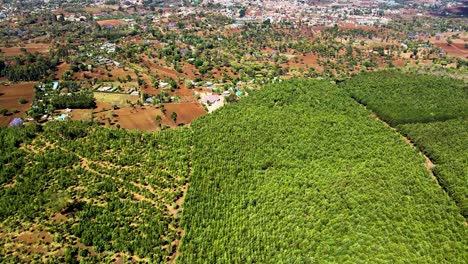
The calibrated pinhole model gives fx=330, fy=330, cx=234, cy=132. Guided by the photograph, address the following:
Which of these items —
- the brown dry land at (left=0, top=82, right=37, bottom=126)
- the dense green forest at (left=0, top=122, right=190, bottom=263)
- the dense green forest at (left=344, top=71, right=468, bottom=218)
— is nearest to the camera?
the dense green forest at (left=0, top=122, right=190, bottom=263)

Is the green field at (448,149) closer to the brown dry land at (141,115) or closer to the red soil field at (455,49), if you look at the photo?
the brown dry land at (141,115)

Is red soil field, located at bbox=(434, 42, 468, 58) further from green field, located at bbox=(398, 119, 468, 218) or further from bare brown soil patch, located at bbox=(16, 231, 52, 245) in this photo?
bare brown soil patch, located at bbox=(16, 231, 52, 245)

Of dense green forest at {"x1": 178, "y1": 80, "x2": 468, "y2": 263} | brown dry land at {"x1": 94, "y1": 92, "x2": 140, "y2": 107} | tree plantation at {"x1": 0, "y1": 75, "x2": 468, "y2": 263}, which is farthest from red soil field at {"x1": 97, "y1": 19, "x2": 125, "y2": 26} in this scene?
dense green forest at {"x1": 178, "y1": 80, "x2": 468, "y2": 263}

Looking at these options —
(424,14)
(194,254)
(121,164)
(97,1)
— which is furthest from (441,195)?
(97,1)

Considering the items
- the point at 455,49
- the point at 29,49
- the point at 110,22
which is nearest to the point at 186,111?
the point at 29,49

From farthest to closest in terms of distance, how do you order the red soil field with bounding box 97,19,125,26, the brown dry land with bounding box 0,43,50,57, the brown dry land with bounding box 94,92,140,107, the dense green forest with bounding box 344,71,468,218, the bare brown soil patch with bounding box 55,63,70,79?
the red soil field with bounding box 97,19,125,26
the brown dry land with bounding box 0,43,50,57
the bare brown soil patch with bounding box 55,63,70,79
the brown dry land with bounding box 94,92,140,107
the dense green forest with bounding box 344,71,468,218

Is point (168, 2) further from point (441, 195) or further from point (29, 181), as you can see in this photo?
point (441, 195)

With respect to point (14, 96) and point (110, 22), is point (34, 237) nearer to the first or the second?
point (14, 96)
